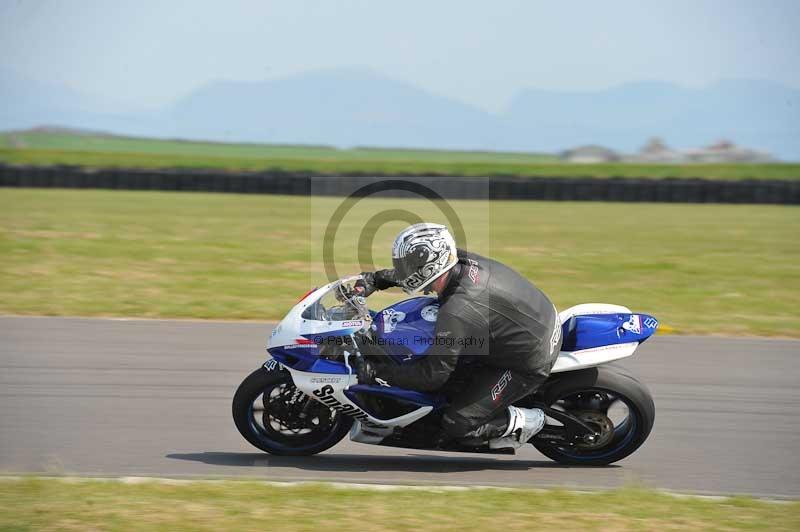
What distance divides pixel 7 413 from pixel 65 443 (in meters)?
0.94

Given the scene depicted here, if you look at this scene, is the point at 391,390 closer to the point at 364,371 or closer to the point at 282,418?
the point at 364,371

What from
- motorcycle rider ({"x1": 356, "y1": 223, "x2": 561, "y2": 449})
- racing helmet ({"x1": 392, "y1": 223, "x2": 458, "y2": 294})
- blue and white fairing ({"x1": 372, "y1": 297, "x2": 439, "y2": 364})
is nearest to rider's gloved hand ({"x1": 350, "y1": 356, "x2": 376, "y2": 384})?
motorcycle rider ({"x1": 356, "y1": 223, "x2": 561, "y2": 449})

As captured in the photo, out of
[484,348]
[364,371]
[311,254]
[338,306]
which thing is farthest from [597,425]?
[311,254]

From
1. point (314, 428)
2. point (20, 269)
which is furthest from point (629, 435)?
point (20, 269)

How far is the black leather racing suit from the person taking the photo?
5.38 metres

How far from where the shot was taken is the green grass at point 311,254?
11344 millimetres

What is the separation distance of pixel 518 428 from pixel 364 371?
3.21ft

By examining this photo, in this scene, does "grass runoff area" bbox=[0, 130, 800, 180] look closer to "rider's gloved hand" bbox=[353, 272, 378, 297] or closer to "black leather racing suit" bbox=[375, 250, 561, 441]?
"rider's gloved hand" bbox=[353, 272, 378, 297]

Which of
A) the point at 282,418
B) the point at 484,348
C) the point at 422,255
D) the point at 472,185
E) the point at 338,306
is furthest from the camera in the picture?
the point at 472,185

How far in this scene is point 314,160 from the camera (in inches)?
1751

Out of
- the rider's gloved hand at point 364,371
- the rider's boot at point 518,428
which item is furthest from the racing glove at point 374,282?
the rider's boot at point 518,428

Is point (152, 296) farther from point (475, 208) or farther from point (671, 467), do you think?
point (475, 208)

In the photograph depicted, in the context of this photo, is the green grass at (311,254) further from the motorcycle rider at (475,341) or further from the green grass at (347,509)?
the green grass at (347,509)

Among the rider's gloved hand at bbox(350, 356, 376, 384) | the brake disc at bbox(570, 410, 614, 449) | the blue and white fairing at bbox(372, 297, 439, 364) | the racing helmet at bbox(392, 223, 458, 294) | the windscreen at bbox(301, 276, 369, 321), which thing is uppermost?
the racing helmet at bbox(392, 223, 458, 294)
